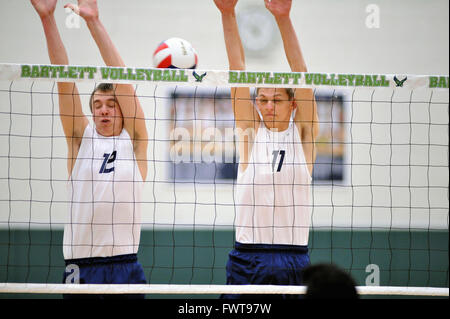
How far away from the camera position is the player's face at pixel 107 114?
3.74 meters

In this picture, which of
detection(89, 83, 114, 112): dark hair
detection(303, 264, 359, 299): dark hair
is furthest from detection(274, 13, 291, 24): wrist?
detection(303, 264, 359, 299): dark hair

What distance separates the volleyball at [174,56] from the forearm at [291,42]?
709mm

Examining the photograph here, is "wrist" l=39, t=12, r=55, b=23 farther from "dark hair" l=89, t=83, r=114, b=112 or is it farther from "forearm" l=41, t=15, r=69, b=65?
"dark hair" l=89, t=83, r=114, b=112

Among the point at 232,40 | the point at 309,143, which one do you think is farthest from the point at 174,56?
the point at 309,143

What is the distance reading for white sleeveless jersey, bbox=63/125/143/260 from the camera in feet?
12.2

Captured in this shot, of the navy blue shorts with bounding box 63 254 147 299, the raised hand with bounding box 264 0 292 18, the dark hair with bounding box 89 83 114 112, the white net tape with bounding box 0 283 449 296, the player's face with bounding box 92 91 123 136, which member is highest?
the raised hand with bounding box 264 0 292 18

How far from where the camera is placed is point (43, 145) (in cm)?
592

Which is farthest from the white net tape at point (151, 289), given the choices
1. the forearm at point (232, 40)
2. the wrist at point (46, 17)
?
the wrist at point (46, 17)

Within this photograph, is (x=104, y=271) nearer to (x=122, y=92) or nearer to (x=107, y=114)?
(x=107, y=114)

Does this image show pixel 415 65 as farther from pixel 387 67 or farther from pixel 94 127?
pixel 94 127

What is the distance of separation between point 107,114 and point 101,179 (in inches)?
19.0

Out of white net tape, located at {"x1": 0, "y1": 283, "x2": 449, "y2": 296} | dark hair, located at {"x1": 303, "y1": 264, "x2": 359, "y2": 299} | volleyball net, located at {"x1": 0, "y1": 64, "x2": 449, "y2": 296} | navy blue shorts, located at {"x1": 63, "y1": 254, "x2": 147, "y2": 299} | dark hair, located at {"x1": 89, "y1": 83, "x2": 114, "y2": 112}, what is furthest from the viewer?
volleyball net, located at {"x1": 0, "y1": 64, "x2": 449, "y2": 296}

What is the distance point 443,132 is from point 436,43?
110cm
